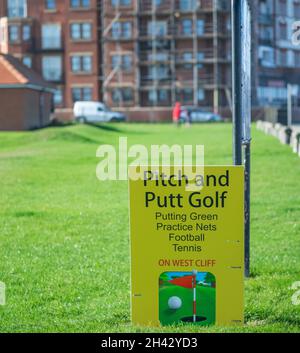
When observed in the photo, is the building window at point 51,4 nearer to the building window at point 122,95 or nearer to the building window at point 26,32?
the building window at point 26,32

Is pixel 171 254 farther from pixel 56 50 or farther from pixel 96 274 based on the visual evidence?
pixel 56 50

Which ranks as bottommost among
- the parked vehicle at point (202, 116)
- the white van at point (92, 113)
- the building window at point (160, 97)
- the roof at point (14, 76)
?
the parked vehicle at point (202, 116)

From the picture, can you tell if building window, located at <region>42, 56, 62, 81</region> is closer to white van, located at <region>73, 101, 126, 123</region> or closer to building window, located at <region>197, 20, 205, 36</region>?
white van, located at <region>73, 101, 126, 123</region>

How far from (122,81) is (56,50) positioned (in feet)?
24.0

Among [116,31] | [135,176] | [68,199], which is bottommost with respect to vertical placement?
[68,199]

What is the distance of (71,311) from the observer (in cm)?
788

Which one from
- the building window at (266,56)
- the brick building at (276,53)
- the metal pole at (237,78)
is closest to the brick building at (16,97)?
the brick building at (276,53)

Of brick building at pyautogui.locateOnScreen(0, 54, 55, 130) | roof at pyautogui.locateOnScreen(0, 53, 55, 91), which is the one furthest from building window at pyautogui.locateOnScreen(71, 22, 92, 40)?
brick building at pyautogui.locateOnScreen(0, 54, 55, 130)

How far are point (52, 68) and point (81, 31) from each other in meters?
5.19

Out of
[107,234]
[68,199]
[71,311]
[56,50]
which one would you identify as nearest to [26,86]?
[56,50]

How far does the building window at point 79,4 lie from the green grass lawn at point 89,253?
198 ft

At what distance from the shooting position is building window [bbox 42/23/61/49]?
268 feet

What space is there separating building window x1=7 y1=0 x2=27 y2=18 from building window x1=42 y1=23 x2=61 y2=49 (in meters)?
5.09

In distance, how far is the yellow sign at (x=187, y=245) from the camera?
6844 millimetres
